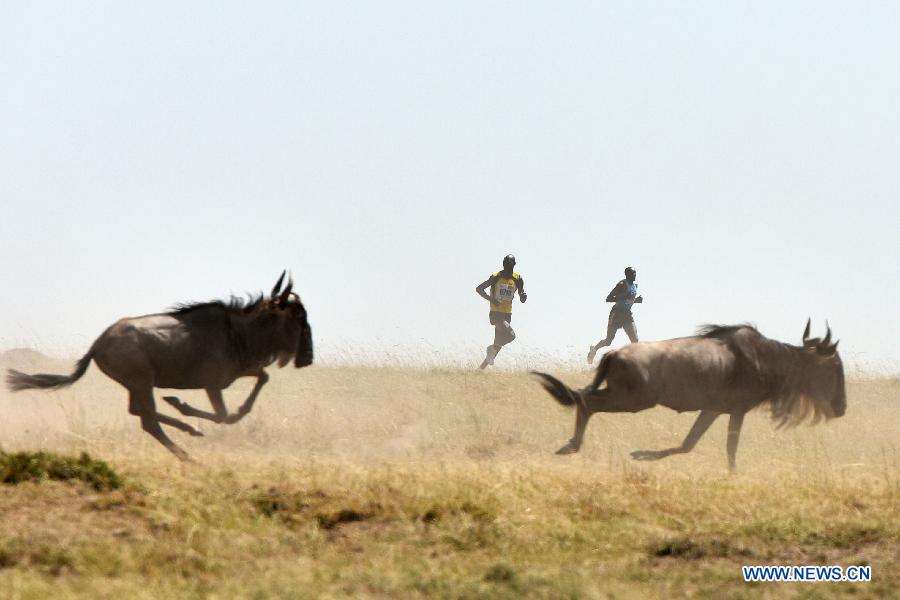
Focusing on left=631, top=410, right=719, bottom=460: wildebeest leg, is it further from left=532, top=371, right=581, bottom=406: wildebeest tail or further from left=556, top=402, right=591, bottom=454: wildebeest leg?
left=532, top=371, right=581, bottom=406: wildebeest tail

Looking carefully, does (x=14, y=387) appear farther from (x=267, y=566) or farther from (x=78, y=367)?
→ (x=267, y=566)

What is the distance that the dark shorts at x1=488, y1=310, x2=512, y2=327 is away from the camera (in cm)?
2106

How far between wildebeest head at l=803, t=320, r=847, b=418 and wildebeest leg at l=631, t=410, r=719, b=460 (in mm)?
1297

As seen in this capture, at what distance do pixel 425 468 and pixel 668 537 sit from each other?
9.11ft

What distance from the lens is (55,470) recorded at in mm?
9023

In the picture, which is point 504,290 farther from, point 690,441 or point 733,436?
point 733,436

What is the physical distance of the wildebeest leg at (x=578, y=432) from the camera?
1311 cm

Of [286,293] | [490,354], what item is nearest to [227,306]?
[286,293]

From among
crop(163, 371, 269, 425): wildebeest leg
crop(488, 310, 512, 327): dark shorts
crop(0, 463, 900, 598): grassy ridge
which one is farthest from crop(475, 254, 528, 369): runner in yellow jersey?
crop(0, 463, 900, 598): grassy ridge

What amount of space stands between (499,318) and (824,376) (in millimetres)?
7270

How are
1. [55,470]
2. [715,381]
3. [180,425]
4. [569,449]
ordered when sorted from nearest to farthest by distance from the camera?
[55,470] < [180,425] < [569,449] < [715,381]

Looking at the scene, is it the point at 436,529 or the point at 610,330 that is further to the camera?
the point at 610,330

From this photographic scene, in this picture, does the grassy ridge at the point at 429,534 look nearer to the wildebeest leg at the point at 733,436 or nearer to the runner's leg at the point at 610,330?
the wildebeest leg at the point at 733,436

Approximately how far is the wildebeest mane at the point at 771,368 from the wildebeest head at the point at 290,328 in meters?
4.29
